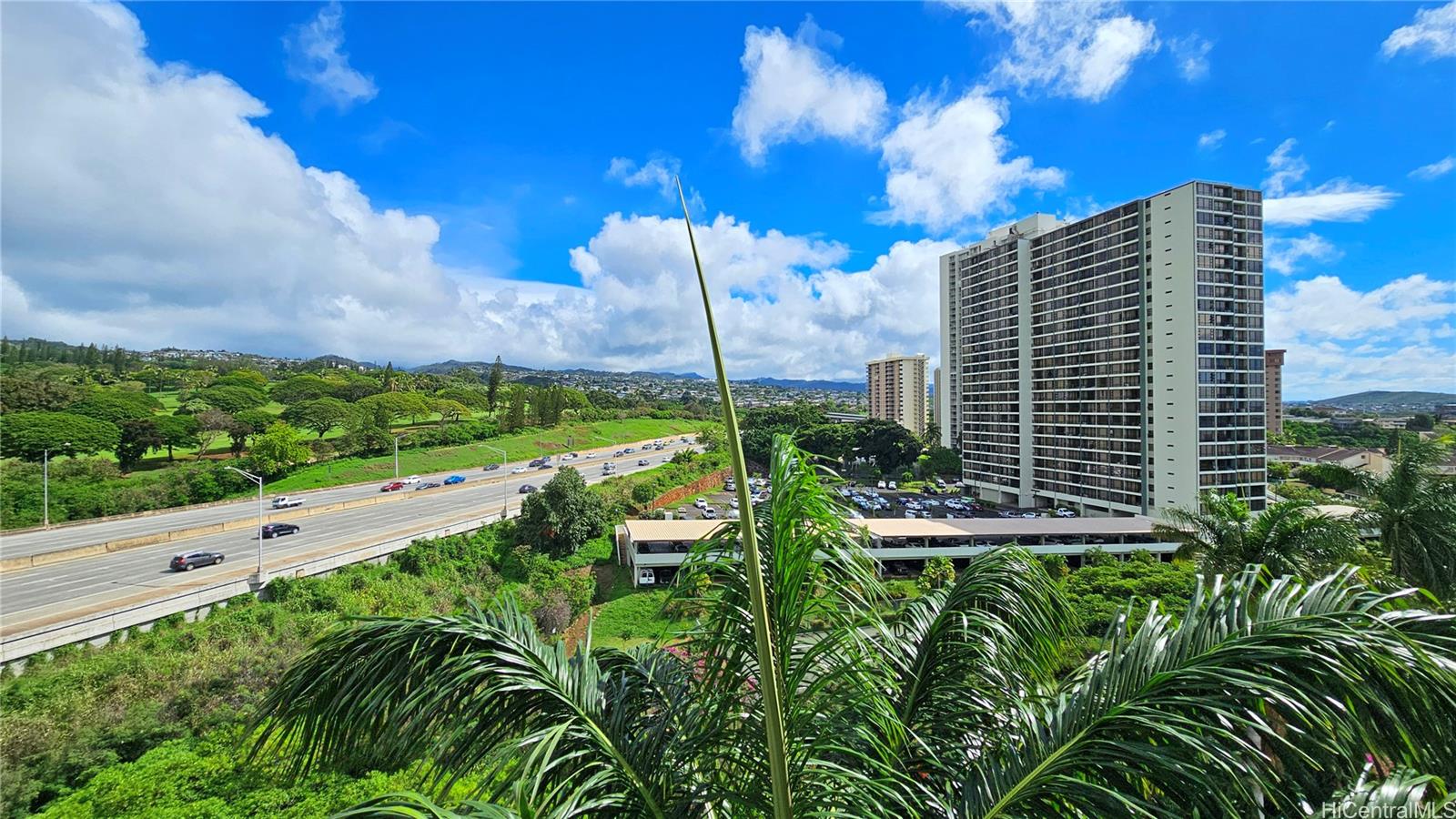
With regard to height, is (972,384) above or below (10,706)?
above

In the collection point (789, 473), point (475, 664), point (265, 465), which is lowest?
point (265, 465)

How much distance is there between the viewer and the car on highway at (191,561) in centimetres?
1772

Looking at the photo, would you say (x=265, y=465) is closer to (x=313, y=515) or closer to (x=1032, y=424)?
(x=313, y=515)

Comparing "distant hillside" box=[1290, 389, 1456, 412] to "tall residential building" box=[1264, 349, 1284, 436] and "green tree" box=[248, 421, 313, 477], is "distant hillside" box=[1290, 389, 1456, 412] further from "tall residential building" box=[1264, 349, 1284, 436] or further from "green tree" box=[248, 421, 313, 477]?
"green tree" box=[248, 421, 313, 477]

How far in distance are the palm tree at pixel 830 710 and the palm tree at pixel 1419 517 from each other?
10.2m

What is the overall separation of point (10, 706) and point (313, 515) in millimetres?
15548

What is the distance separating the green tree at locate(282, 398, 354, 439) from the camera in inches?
1516

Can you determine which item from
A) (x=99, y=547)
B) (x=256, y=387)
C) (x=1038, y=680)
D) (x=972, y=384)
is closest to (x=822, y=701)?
(x=1038, y=680)

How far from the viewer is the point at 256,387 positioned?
46062 millimetres

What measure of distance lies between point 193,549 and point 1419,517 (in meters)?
32.5

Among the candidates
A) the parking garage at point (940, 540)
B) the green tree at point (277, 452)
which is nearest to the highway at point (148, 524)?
the green tree at point (277, 452)

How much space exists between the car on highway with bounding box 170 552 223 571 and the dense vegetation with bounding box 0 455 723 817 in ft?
12.2

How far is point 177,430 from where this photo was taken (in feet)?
102

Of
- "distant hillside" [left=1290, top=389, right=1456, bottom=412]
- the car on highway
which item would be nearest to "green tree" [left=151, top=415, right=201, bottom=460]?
the car on highway
